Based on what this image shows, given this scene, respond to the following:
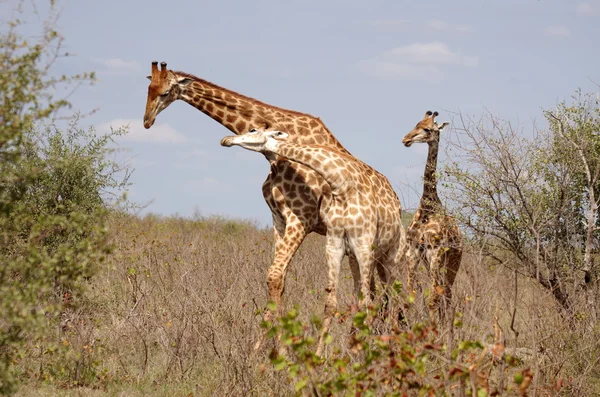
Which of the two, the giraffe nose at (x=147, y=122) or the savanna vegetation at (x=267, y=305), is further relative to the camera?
the giraffe nose at (x=147, y=122)

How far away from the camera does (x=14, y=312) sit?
516cm

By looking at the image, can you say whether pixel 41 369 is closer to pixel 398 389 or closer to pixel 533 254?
pixel 398 389

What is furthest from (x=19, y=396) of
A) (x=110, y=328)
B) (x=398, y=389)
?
(x=398, y=389)

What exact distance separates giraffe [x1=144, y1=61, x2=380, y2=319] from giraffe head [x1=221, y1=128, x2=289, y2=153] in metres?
0.56

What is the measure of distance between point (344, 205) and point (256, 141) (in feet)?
3.64

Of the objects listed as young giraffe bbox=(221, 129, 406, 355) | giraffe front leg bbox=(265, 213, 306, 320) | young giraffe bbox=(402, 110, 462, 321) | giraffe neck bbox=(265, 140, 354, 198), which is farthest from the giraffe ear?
young giraffe bbox=(402, 110, 462, 321)

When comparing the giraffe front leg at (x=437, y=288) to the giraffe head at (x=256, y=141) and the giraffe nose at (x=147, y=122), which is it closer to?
the giraffe head at (x=256, y=141)

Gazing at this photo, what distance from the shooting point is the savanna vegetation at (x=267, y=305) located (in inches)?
196

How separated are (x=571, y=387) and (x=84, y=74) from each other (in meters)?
5.27

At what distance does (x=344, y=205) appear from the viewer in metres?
8.21

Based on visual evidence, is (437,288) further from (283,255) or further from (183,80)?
(183,80)

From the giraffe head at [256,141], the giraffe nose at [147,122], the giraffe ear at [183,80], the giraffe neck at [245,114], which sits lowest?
the giraffe head at [256,141]

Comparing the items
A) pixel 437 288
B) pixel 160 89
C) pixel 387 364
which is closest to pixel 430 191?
pixel 160 89

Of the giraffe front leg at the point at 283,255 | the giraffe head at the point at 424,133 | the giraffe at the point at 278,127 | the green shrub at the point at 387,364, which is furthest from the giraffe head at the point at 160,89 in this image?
the green shrub at the point at 387,364
